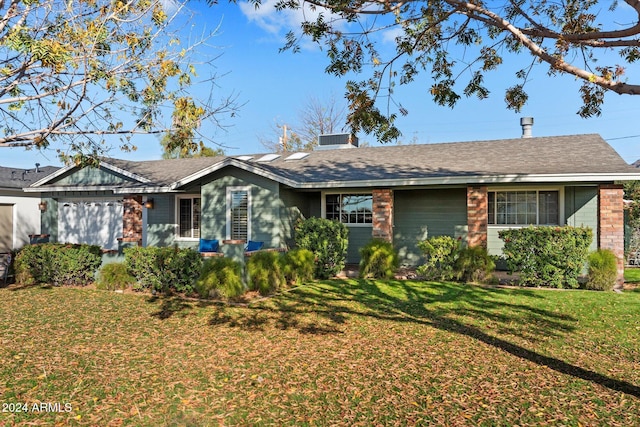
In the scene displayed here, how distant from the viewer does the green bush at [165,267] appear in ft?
32.7

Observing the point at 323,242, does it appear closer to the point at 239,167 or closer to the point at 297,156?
the point at 239,167

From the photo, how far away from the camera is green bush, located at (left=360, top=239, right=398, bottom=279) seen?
11828 mm

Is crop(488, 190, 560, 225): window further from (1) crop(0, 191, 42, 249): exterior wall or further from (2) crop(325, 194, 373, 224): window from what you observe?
(1) crop(0, 191, 42, 249): exterior wall

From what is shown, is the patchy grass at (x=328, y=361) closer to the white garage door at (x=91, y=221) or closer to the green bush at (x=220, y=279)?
the green bush at (x=220, y=279)

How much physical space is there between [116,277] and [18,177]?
13.0 metres

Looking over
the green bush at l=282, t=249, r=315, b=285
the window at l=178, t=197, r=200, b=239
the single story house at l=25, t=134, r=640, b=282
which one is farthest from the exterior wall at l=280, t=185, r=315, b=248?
the window at l=178, t=197, r=200, b=239

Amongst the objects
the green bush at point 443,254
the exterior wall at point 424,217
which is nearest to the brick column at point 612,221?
the green bush at point 443,254

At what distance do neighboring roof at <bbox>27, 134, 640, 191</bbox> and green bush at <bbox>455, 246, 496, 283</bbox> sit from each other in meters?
1.93

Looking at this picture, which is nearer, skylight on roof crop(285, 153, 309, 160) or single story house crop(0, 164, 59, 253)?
skylight on roof crop(285, 153, 309, 160)

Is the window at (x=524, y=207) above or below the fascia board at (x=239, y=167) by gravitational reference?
below

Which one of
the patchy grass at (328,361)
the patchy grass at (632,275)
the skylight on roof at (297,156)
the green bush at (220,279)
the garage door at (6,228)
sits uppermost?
the skylight on roof at (297,156)

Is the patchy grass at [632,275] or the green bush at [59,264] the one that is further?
the patchy grass at [632,275]

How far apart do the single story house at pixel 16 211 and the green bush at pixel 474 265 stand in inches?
668

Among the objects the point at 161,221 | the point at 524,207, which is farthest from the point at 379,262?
the point at 161,221
